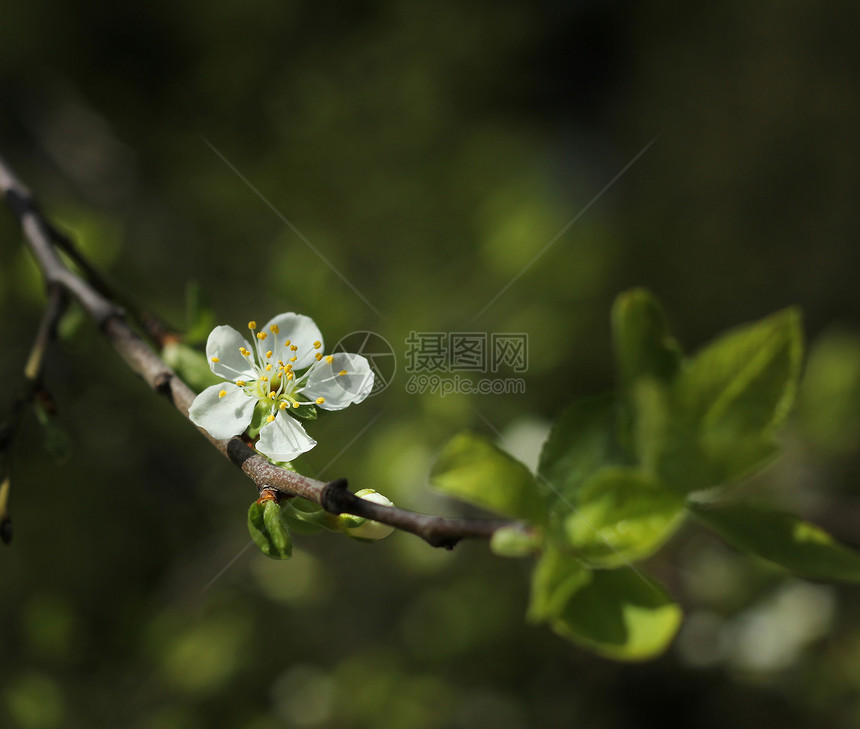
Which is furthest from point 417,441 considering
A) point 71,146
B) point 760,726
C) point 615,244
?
point 760,726

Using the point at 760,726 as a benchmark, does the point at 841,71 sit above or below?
above

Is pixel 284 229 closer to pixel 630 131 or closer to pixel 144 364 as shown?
pixel 144 364

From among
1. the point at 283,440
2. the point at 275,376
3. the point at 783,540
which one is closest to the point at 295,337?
the point at 275,376

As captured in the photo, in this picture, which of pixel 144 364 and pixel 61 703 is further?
pixel 61 703

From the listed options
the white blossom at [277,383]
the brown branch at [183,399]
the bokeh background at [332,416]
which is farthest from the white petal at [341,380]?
the bokeh background at [332,416]

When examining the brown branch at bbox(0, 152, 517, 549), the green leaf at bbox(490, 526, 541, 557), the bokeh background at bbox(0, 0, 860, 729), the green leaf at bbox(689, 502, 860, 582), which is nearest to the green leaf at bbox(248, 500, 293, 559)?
the brown branch at bbox(0, 152, 517, 549)

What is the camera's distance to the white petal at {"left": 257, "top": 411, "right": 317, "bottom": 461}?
→ 48cm

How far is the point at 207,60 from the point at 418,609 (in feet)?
4.72

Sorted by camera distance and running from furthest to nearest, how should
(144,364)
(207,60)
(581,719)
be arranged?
(207,60), (581,719), (144,364)

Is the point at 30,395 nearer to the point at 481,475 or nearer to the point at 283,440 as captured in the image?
the point at 283,440

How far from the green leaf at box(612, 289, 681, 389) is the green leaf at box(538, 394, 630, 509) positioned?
0.04 m

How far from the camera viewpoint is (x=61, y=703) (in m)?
1.20

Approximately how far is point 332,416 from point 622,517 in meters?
0.63

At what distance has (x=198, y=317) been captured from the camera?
2.11ft
